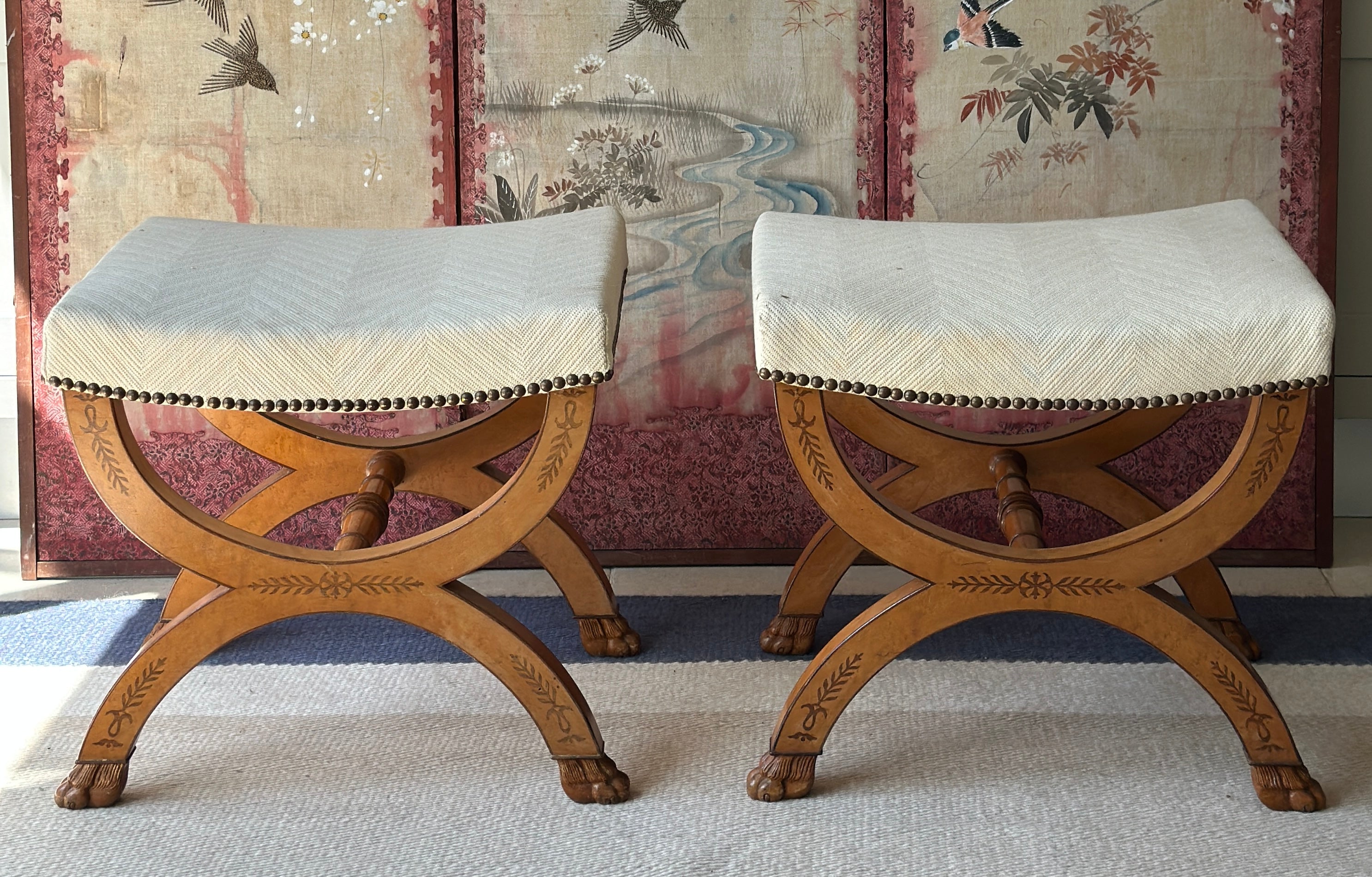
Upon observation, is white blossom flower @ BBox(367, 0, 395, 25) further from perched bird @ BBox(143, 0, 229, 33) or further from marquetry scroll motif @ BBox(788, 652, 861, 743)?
marquetry scroll motif @ BBox(788, 652, 861, 743)

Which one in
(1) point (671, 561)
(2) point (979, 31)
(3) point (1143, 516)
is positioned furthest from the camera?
(1) point (671, 561)

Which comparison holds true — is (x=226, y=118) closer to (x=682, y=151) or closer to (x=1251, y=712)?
(x=682, y=151)

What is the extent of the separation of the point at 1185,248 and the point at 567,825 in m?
0.81

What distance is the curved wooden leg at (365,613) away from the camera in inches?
48.9

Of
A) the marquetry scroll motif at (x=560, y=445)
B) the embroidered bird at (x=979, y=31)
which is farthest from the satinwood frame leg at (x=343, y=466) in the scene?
the embroidered bird at (x=979, y=31)

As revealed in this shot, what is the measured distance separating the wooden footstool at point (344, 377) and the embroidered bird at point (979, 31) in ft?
2.11

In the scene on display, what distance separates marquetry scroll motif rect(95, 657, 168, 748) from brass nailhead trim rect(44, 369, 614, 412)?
10.8 inches

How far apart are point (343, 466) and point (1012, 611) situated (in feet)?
2.63

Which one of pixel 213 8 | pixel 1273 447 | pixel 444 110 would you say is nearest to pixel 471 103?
pixel 444 110

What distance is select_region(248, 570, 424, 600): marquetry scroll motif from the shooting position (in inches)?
48.8

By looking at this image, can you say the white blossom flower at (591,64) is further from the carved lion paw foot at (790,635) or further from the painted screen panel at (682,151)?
the carved lion paw foot at (790,635)

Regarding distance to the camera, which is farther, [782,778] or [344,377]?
[782,778]

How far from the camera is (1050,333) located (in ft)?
3.68

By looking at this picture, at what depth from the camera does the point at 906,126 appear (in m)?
1.82
